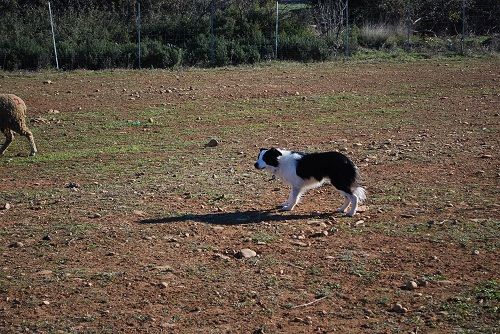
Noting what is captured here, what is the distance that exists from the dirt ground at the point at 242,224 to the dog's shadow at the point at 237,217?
1.5 inches

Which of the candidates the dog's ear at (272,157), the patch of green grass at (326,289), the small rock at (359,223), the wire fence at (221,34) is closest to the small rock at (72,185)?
the dog's ear at (272,157)

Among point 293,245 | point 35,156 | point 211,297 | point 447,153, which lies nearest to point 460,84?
point 447,153

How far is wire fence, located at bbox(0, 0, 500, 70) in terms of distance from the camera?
85.8 feet

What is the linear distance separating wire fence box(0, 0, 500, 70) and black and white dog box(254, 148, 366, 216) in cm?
1649

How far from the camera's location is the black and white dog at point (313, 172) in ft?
31.9

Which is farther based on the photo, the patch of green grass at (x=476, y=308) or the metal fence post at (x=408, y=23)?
the metal fence post at (x=408, y=23)

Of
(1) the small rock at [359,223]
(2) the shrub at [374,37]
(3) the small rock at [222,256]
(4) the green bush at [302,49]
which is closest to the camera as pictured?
(3) the small rock at [222,256]

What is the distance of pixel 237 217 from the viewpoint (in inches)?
380

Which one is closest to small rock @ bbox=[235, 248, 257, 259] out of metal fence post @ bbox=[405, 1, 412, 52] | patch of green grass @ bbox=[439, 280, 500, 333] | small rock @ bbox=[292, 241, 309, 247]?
small rock @ bbox=[292, 241, 309, 247]

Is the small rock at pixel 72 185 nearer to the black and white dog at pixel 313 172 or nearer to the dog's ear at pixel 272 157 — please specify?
the black and white dog at pixel 313 172

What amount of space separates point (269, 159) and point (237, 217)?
3.78 ft

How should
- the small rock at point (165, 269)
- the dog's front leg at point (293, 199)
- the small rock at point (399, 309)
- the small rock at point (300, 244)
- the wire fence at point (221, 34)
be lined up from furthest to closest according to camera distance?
1. the wire fence at point (221, 34)
2. the dog's front leg at point (293, 199)
3. the small rock at point (300, 244)
4. the small rock at point (165, 269)
5. the small rock at point (399, 309)

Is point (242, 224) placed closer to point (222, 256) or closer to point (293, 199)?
point (293, 199)

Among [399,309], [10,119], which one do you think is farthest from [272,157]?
[10,119]
